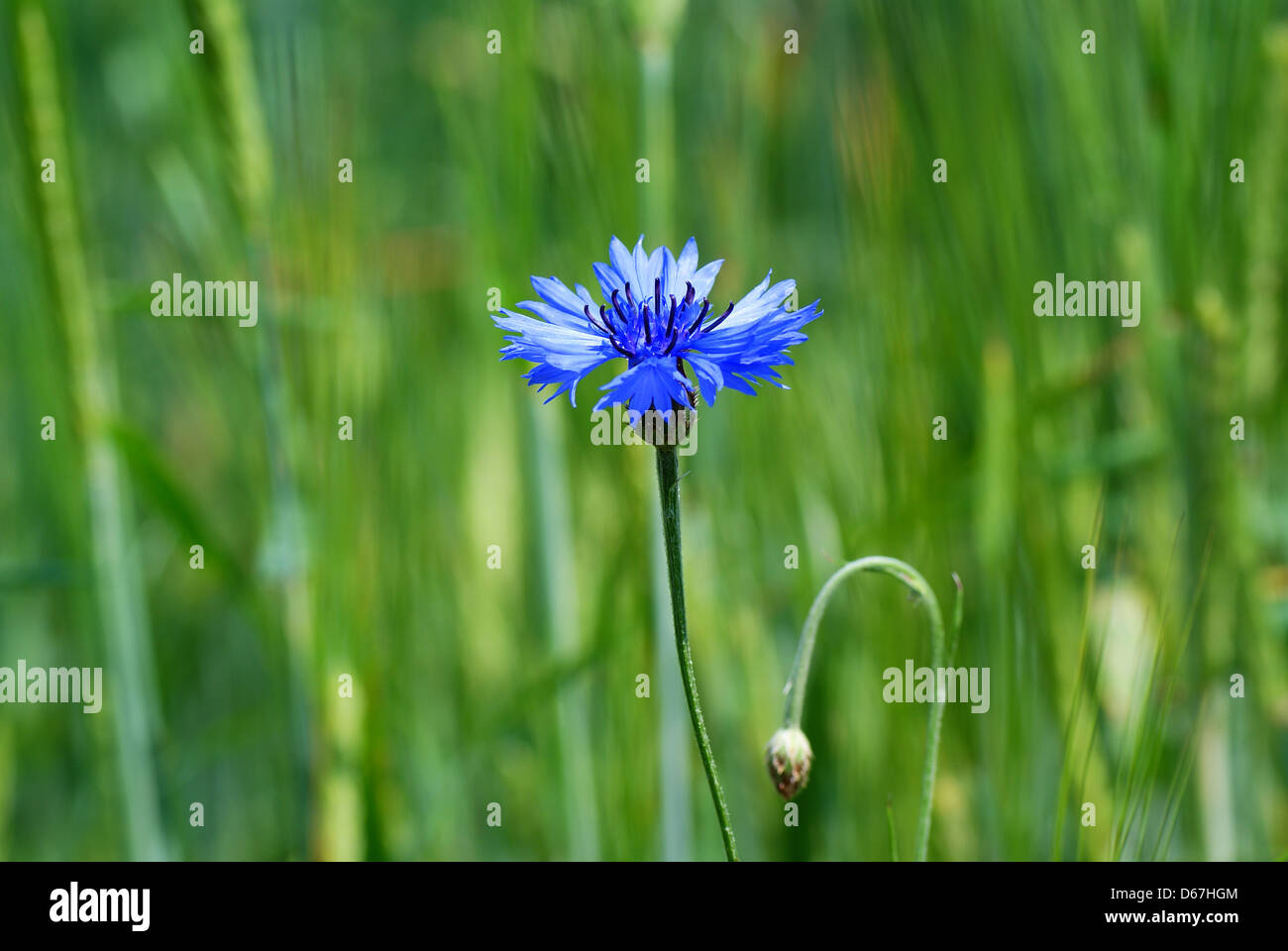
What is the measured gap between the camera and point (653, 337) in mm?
584

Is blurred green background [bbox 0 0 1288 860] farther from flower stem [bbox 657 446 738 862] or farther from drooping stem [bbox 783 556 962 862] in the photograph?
flower stem [bbox 657 446 738 862]

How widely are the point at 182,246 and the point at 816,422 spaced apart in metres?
1.08

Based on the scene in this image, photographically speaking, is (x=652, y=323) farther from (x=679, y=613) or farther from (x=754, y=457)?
(x=754, y=457)

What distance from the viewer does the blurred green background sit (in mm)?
897

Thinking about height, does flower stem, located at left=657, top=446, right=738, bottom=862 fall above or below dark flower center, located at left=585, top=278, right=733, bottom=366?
below

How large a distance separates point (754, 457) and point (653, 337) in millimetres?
498

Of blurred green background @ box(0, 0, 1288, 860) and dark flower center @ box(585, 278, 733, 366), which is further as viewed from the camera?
blurred green background @ box(0, 0, 1288, 860)

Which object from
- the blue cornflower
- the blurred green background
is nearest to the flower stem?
the blue cornflower

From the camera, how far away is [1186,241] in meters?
0.97

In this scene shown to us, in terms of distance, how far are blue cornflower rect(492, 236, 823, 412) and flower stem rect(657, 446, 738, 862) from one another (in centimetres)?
3

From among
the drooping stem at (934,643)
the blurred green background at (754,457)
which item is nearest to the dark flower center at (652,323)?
the drooping stem at (934,643)

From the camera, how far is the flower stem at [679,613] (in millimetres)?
481

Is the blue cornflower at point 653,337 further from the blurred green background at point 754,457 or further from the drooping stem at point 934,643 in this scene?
the blurred green background at point 754,457

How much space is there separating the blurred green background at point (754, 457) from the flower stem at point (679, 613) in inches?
11.2
